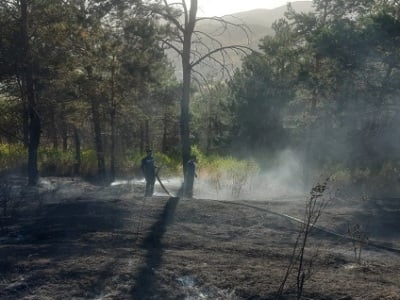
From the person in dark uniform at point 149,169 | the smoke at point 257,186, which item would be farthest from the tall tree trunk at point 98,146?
the person in dark uniform at point 149,169

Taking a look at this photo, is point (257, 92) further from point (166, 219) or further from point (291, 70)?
point (166, 219)

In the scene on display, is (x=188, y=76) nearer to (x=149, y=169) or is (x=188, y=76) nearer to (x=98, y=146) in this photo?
(x=149, y=169)

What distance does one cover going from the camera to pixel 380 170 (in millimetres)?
20547

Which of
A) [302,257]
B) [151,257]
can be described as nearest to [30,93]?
[151,257]

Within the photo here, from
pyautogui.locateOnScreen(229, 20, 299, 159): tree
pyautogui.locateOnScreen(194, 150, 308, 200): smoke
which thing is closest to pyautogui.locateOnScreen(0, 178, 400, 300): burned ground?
pyautogui.locateOnScreen(194, 150, 308, 200): smoke

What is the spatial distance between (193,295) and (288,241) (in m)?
3.44

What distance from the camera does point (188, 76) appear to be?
18.0 m

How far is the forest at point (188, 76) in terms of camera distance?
57.8 ft

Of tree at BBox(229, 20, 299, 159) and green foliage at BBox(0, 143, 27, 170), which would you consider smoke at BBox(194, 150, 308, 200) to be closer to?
tree at BBox(229, 20, 299, 159)

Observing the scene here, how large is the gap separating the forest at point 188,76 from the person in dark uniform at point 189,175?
2.03 meters

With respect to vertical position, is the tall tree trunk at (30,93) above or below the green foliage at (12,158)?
above

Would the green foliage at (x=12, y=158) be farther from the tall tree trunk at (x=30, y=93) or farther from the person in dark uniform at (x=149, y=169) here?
the person in dark uniform at (x=149, y=169)

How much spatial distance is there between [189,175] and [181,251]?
8150mm

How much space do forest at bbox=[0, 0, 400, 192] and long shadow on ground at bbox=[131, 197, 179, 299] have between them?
712 cm
